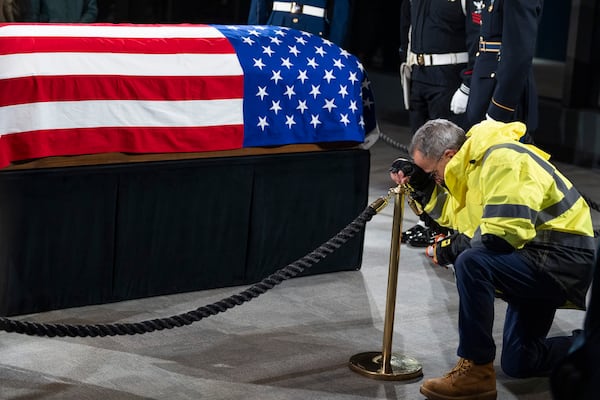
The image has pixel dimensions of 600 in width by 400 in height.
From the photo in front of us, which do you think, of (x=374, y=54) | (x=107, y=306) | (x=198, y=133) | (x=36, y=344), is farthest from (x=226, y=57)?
(x=374, y=54)

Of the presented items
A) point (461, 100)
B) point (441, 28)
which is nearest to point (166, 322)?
point (461, 100)

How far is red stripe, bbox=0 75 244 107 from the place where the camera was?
4883 millimetres

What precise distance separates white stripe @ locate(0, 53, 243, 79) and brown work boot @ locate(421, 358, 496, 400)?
194 centimetres

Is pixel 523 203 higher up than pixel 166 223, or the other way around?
pixel 523 203

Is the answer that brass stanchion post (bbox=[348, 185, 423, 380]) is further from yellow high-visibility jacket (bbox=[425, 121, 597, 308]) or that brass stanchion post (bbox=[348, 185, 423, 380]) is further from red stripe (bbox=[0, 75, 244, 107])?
red stripe (bbox=[0, 75, 244, 107])

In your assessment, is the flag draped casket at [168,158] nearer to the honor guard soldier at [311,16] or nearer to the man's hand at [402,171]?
the man's hand at [402,171]

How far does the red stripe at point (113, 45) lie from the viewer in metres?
4.94

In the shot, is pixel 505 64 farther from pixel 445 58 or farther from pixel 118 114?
pixel 118 114

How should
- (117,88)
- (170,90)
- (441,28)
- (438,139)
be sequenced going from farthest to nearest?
(441,28) → (170,90) → (117,88) → (438,139)

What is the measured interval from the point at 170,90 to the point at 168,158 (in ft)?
1.09

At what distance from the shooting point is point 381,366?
15.2 feet

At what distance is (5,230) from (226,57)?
138 centimetres

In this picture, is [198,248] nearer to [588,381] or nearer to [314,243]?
[314,243]

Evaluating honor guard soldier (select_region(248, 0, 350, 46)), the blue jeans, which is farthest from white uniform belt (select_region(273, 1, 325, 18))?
the blue jeans
